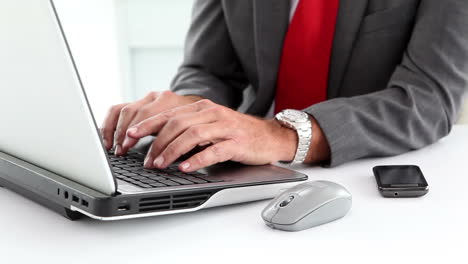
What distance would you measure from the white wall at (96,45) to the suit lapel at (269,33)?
5.79ft

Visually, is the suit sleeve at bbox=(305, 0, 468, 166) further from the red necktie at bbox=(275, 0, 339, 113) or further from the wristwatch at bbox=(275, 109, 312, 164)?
the red necktie at bbox=(275, 0, 339, 113)

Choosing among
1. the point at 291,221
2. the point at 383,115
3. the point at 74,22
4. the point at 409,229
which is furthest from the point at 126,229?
→ the point at 74,22

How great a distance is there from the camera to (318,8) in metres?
1.44

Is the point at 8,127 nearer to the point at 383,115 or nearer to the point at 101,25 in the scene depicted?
the point at 383,115

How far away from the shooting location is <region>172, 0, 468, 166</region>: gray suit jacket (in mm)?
1123

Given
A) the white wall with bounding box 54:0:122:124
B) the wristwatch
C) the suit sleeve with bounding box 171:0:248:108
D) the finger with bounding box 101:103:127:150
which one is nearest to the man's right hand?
the finger with bounding box 101:103:127:150

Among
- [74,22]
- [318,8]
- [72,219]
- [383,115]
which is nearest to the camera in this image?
[72,219]

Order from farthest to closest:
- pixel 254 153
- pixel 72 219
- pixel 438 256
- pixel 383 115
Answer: pixel 383 115 < pixel 254 153 < pixel 72 219 < pixel 438 256

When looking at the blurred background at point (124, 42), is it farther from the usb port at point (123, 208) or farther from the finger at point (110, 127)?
the usb port at point (123, 208)

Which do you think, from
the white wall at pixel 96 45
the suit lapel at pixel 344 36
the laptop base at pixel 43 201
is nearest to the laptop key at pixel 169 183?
the laptop base at pixel 43 201

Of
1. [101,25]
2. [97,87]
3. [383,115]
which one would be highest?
[383,115]

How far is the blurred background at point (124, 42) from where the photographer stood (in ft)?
10.5

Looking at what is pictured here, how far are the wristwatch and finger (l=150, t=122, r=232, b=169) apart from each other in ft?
0.51

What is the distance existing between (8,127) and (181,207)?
28 cm
